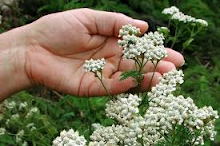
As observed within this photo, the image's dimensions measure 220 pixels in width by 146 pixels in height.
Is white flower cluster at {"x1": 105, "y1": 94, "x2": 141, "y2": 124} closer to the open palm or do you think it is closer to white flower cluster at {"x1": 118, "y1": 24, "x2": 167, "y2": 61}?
white flower cluster at {"x1": 118, "y1": 24, "x2": 167, "y2": 61}

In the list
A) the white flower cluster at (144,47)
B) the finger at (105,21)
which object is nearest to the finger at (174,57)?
the finger at (105,21)

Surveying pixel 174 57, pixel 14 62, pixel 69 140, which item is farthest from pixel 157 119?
pixel 14 62

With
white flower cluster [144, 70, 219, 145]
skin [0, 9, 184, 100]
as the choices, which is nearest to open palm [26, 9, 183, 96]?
skin [0, 9, 184, 100]

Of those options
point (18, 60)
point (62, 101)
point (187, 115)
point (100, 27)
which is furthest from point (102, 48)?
point (62, 101)

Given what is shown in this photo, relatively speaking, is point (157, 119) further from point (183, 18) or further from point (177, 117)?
point (183, 18)

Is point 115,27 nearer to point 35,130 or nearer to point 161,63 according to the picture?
point 161,63

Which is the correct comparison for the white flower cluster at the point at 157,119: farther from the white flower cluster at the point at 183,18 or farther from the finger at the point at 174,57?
the white flower cluster at the point at 183,18
